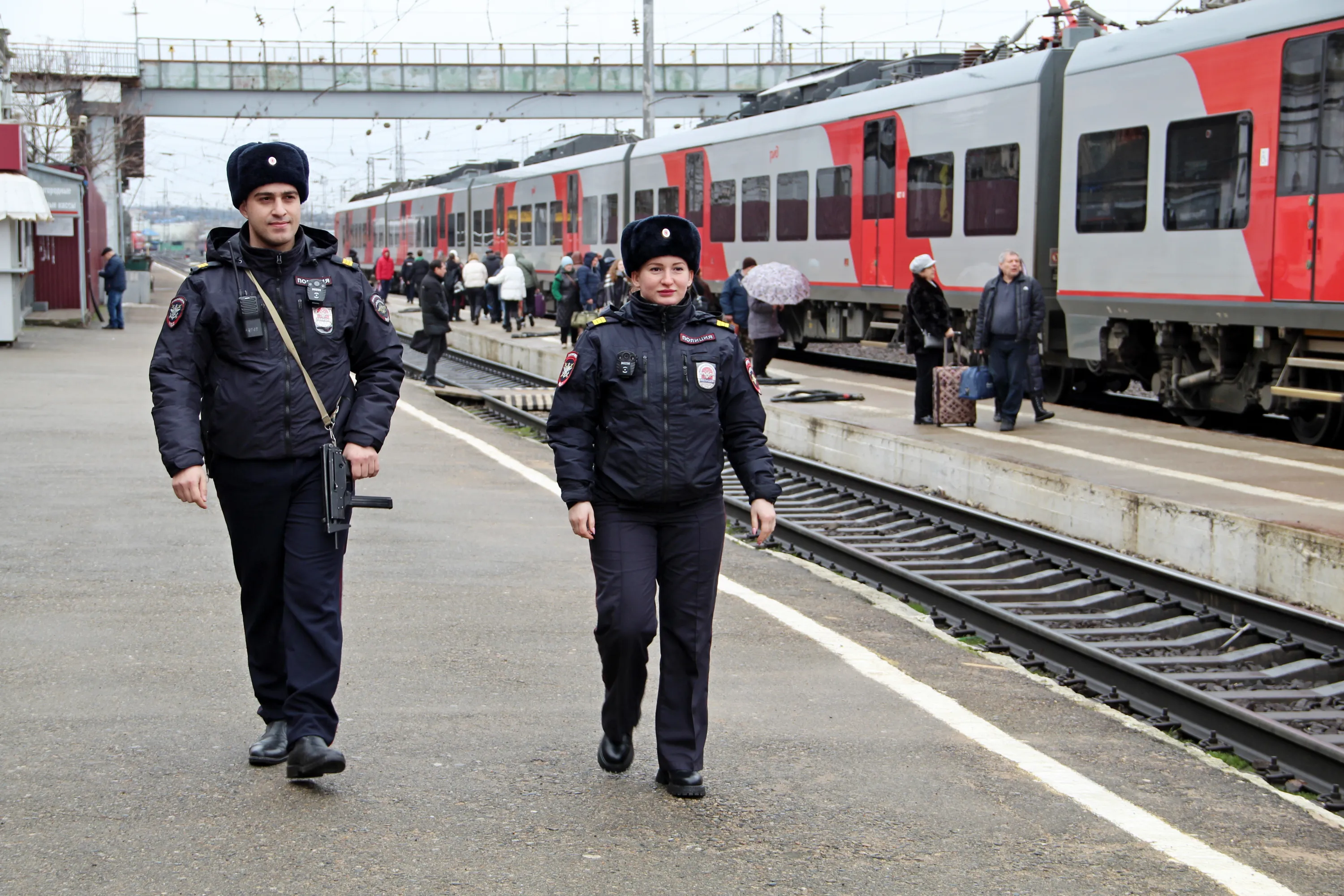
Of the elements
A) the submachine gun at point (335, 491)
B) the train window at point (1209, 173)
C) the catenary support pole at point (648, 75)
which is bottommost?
the submachine gun at point (335, 491)

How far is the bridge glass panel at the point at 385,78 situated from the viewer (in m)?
50.2

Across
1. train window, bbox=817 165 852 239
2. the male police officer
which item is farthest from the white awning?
the male police officer

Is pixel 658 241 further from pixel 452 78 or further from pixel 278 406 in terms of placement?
pixel 452 78

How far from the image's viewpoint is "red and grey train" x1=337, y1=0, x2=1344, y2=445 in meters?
12.5

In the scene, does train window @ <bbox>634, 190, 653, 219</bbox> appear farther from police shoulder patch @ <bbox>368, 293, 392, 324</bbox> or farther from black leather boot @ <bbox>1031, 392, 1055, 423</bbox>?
police shoulder patch @ <bbox>368, 293, 392, 324</bbox>

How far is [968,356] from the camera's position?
18.1 m

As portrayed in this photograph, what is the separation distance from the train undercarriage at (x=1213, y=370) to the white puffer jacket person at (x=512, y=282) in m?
13.6

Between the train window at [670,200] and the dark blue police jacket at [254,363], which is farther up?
the train window at [670,200]

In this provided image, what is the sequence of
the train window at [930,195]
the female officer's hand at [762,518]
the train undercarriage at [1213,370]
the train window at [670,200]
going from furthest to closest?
the train window at [670,200] → the train window at [930,195] → the train undercarriage at [1213,370] → the female officer's hand at [762,518]

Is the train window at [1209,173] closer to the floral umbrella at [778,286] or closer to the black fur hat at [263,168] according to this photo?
the floral umbrella at [778,286]

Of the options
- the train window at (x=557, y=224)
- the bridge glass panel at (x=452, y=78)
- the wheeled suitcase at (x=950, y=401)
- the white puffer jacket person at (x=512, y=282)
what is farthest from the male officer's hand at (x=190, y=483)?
the bridge glass panel at (x=452, y=78)

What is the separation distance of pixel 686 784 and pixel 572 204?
29.3 m

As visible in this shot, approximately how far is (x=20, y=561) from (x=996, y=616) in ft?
16.4

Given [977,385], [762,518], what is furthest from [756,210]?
[762,518]
